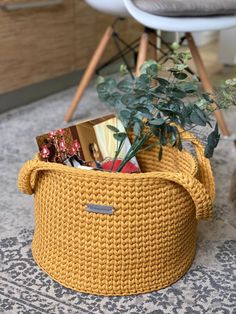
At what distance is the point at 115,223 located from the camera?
87 cm

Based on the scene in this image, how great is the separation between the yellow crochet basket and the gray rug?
0.08ft

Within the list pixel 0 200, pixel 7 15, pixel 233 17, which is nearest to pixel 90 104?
pixel 7 15

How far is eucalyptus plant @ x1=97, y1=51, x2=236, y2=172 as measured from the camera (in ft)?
3.01

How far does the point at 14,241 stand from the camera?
1.07 meters

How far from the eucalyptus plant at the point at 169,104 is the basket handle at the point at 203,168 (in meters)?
0.04

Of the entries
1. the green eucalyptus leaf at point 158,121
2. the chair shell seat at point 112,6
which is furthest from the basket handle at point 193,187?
the chair shell seat at point 112,6

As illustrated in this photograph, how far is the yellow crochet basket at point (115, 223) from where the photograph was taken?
2.82 feet

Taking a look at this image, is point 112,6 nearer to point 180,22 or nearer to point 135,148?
point 180,22

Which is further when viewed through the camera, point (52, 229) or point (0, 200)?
point (0, 200)

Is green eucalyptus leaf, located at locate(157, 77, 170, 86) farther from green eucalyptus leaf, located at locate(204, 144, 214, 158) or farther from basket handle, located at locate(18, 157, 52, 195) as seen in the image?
basket handle, located at locate(18, 157, 52, 195)

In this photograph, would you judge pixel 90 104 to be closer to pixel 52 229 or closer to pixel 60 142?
pixel 60 142

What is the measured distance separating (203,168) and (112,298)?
0.32 meters

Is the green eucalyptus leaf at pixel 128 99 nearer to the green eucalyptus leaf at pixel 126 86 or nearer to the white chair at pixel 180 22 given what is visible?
the green eucalyptus leaf at pixel 126 86

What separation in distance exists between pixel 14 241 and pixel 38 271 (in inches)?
5.0
